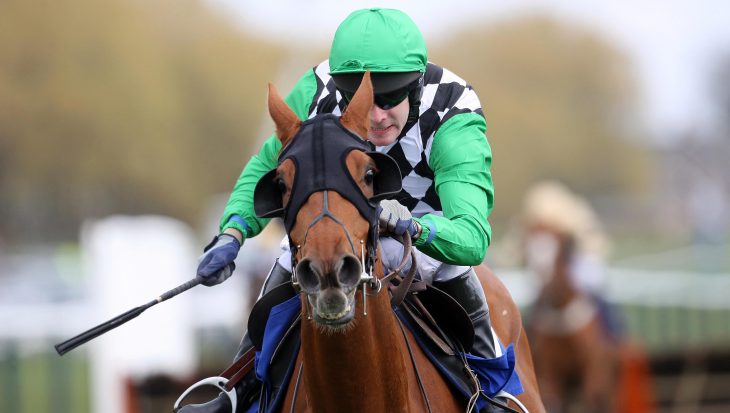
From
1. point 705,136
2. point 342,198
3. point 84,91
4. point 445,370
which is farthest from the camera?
point 705,136

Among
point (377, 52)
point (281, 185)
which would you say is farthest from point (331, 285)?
point (377, 52)

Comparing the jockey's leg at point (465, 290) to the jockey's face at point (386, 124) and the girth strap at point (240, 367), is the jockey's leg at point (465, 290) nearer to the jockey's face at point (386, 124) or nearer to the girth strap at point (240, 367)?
the jockey's face at point (386, 124)

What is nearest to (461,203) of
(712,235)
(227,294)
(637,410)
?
(637,410)

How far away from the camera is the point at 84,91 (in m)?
35.2

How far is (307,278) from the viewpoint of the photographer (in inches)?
125

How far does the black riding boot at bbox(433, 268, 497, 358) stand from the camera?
14.6 ft

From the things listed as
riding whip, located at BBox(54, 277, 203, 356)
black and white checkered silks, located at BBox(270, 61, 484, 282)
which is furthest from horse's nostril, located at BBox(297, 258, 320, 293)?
black and white checkered silks, located at BBox(270, 61, 484, 282)

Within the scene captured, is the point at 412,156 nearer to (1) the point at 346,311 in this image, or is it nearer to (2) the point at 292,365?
(2) the point at 292,365

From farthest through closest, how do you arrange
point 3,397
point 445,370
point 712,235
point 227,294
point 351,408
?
1. point 712,235
2. point 227,294
3. point 3,397
4. point 445,370
5. point 351,408

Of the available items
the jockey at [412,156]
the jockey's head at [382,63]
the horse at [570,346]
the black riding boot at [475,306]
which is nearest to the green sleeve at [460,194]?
the jockey at [412,156]

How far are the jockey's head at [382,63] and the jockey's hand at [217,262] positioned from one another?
600 millimetres

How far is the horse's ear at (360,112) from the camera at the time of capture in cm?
350

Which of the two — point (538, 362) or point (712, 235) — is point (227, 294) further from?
point (712, 235)

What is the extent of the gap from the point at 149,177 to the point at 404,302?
3308cm
